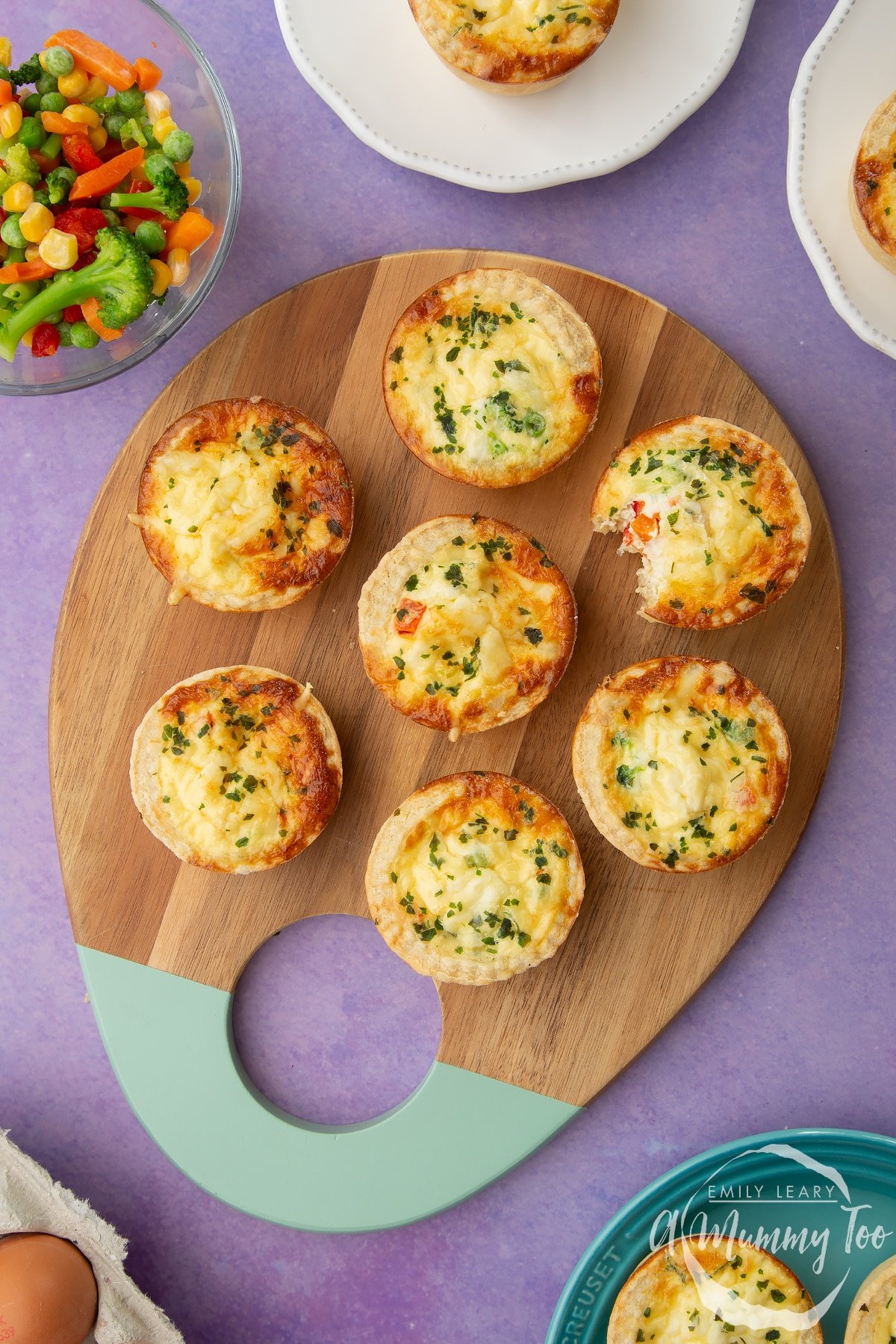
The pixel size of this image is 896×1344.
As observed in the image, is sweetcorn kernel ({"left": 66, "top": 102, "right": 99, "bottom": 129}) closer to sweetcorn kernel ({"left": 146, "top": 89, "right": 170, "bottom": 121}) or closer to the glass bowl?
sweetcorn kernel ({"left": 146, "top": 89, "right": 170, "bottom": 121})

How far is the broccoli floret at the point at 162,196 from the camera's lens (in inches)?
144

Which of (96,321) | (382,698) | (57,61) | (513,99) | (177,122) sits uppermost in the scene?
(513,99)

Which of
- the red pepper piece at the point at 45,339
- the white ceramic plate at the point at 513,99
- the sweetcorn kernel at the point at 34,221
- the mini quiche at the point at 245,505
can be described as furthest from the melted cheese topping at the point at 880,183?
the red pepper piece at the point at 45,339

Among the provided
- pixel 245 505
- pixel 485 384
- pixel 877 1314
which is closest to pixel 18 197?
pixel 245 505

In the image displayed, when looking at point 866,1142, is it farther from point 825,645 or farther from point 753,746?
point 825,645

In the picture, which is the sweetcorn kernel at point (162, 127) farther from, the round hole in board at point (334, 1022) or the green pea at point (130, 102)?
the round hole in board at point (334, 1022)

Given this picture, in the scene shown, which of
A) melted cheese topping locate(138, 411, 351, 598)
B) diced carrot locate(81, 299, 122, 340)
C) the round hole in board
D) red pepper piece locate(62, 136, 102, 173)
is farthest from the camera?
the round hole in board

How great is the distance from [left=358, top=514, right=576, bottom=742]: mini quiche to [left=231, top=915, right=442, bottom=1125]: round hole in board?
3.78 feet

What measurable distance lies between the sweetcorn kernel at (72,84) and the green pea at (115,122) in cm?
12

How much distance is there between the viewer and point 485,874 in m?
3.89

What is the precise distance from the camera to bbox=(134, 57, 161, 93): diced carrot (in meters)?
3.84

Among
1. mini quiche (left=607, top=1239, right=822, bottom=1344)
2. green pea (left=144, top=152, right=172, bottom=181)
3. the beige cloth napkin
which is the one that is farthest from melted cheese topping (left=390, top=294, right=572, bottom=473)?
the beige cloth napkin

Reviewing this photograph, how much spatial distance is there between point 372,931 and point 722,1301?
198 cm
